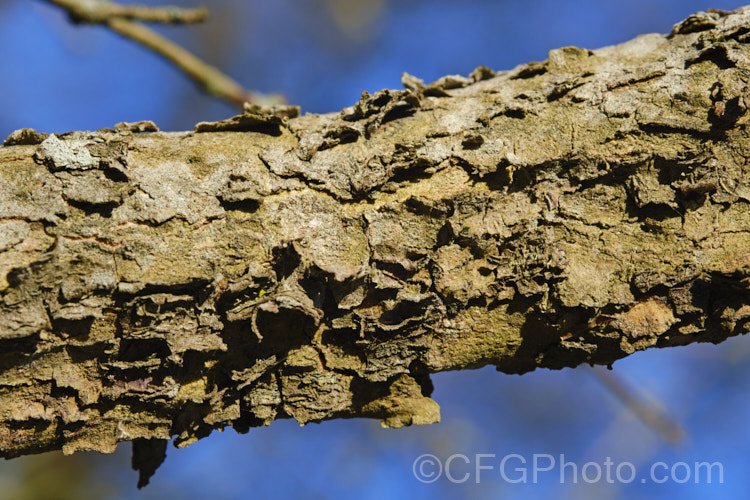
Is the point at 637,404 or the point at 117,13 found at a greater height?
the point at 117,13

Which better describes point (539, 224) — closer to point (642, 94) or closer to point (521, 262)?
point (521, 262)

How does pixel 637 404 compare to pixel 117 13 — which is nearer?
pixel 117 13

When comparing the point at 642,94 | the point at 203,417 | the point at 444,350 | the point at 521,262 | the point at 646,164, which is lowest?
the point at 203,417

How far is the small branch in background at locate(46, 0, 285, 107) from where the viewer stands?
5.66 feet

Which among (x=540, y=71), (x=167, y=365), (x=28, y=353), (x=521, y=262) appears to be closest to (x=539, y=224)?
(x=521, y=262)

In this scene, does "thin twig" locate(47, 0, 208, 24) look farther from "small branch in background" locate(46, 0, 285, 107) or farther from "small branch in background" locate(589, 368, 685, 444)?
"small branch in background" locate(589, 368, 685, 444)

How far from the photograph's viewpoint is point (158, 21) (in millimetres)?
1800

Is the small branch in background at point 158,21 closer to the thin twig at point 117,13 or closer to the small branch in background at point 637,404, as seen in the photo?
the thin twig at point 117,13

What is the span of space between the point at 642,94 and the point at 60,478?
4.02 meters

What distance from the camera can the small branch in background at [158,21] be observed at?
1.73 metres

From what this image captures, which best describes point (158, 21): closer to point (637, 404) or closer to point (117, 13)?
point (117, 13)

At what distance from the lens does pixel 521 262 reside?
3.21 ft

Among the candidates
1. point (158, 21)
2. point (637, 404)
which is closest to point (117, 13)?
point (158, 21)

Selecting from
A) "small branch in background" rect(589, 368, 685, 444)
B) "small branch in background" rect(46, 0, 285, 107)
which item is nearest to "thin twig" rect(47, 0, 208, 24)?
"small branch in background" rect(46, 0, 285, 107)
